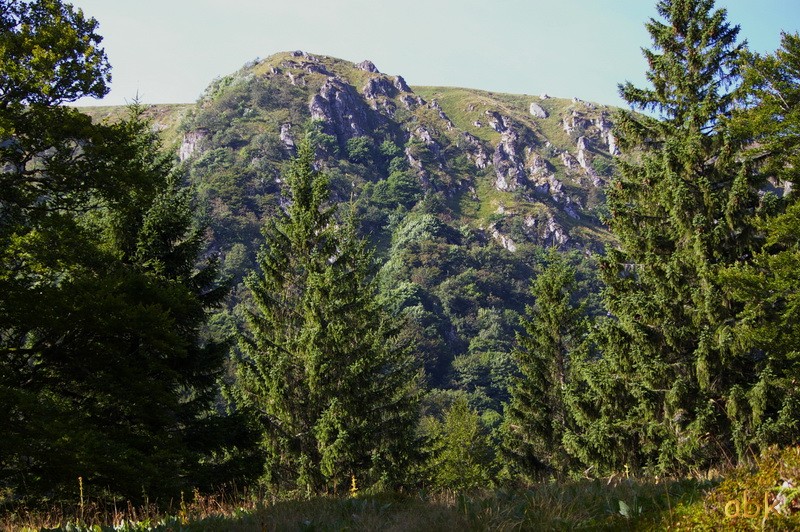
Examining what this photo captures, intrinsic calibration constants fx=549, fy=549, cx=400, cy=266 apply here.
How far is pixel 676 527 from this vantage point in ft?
11.8

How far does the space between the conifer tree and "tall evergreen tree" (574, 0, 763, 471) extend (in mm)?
4998

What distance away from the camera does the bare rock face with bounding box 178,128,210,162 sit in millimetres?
187500

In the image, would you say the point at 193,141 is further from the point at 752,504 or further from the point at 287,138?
the point at 752,504

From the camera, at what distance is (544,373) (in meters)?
21.8

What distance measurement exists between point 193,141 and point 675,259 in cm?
19622

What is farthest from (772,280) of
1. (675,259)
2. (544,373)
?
(544,373)

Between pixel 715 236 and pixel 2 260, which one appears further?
pixel 715 236

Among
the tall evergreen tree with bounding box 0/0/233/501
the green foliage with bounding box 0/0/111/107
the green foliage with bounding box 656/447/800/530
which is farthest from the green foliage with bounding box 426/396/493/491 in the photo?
the green foliage with bounding box 656/447/800/530

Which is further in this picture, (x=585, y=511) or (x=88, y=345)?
(x=88, y=345)

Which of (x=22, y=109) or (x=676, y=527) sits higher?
(x=22, y=109)

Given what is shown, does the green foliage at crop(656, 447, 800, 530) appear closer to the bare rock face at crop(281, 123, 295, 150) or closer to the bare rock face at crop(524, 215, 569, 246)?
the bare rock face at crop(524, 215, 569, 246)

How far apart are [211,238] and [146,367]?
136461mm

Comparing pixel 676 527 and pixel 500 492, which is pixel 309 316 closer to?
pixel 500 492

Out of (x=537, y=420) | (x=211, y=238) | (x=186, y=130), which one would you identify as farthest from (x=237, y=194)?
(x=537, y=420)
